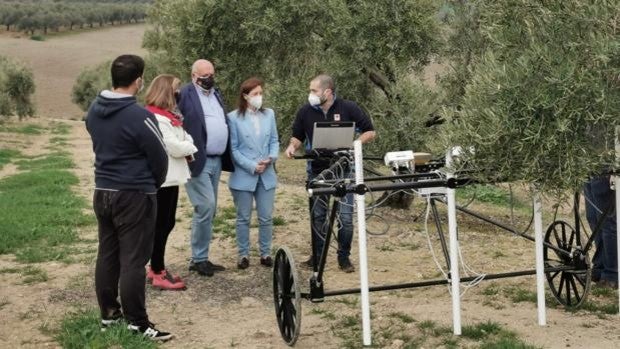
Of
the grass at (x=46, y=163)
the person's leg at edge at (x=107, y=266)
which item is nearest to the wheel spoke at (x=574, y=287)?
the person's leg at edge at (x=107, y=266)

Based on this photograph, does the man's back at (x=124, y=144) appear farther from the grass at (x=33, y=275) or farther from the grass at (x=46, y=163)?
the grass at (x=46, y=163)

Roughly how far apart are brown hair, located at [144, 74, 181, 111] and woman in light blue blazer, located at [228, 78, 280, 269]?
97 cm

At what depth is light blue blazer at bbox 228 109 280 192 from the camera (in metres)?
8.06

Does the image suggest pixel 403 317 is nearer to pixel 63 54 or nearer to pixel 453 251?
pixel 453 251

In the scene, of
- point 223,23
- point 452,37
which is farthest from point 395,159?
point 223,23

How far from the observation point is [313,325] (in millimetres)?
6512

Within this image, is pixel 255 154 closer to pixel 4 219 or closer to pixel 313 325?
pixel 313 325

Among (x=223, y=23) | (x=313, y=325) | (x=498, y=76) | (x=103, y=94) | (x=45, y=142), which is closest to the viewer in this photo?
(x=498, y=76)

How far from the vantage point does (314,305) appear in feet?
23.3

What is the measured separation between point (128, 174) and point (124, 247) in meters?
0.58

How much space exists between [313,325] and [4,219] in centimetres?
700

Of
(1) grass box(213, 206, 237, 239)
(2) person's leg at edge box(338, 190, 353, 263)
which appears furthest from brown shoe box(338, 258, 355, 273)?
(1) grass box(213, 206, 237, 239)

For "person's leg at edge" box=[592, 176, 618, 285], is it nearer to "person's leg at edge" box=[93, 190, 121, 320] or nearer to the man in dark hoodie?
the man in dark hoodie

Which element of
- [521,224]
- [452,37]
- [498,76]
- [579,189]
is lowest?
[521,224]
